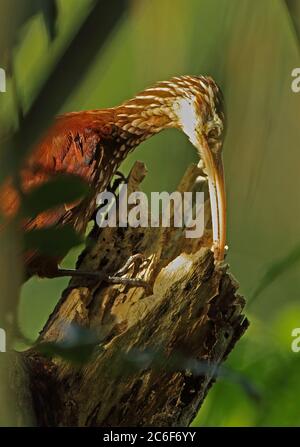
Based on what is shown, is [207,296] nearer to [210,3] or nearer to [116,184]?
[116,184]

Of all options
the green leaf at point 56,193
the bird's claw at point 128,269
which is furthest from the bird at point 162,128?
the green leaf at point 56,193

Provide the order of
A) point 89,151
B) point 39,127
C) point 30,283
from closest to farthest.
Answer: point 39,127 → point 30,283 → point 89,151

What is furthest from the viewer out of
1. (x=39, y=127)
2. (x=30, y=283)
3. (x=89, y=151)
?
(x=89, y=151)

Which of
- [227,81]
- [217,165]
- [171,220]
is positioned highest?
[227,81]

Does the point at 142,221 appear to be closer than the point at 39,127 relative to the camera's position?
No

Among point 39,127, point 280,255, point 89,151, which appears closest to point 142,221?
point 89,151
